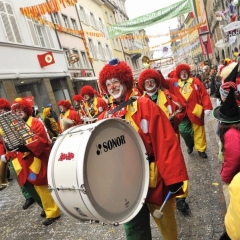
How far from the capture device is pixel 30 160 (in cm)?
370

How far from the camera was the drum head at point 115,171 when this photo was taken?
5.75 feet

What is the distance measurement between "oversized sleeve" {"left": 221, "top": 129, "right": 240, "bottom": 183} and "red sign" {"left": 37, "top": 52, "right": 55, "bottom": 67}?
1264 cm

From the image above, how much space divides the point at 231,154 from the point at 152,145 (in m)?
0.58

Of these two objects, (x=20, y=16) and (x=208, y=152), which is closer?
(x=208, y=152)

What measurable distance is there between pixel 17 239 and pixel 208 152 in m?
3.46

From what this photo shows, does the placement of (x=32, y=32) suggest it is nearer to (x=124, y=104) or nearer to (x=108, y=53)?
(x=124, y=104)

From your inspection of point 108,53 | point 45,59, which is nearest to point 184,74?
point 45,59

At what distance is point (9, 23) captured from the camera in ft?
39.6

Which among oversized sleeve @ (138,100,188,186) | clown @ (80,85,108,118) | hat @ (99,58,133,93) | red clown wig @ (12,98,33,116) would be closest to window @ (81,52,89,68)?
clown @ (80,85,108,118)

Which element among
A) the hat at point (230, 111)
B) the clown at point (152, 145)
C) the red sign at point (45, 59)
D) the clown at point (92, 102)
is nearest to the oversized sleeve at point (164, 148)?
the clown at point (152, 145)


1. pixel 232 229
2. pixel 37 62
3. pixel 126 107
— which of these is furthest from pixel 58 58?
pixel 232 229

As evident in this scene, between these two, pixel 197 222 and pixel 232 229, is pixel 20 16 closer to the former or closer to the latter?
pixel 197 222

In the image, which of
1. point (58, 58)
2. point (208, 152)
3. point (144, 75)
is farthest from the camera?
point (58, 58)

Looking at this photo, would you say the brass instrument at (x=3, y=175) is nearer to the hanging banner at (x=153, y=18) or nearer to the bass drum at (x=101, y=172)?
the bass drum at (x=101, y=172)
